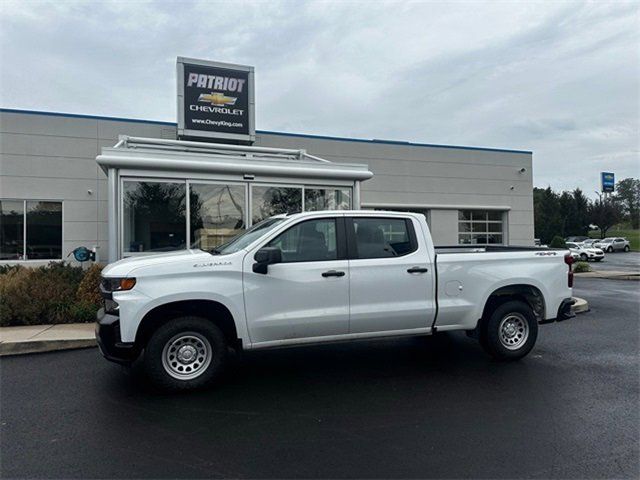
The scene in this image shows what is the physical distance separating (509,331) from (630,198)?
139525 mm

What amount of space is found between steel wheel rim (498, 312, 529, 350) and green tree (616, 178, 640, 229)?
110899 millimetres

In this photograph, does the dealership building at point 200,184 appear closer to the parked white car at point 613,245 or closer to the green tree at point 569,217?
the parked white car at point 613,245

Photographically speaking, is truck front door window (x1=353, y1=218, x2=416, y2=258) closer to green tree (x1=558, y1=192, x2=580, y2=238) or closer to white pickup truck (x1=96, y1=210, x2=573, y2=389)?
white pickup truck (x1=96, y1=210, x2=573, y2=389)

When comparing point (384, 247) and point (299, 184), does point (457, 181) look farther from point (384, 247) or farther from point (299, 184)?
point (384, 247)

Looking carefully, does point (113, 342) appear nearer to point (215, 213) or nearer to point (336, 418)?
point (336, 418)

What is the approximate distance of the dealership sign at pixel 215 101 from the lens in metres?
13.8

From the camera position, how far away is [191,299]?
5.00 metres

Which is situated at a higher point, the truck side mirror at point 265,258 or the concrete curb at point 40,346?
the truck side mirror at point 265,258

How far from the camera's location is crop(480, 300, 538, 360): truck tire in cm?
623

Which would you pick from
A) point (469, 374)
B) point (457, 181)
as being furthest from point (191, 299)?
point (457, 181)

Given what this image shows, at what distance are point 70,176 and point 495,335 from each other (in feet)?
42.3

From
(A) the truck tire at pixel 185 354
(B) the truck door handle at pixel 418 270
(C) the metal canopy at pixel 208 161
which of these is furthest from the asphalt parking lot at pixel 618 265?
(A) the truck tire at pixel 185 354

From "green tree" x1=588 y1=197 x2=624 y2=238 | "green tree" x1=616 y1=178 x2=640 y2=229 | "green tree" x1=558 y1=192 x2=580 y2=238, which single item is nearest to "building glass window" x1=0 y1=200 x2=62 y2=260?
"green tree" x1=558 y1=192 x2=580 y2=238

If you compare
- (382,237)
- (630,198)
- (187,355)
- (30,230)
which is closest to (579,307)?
(382,237)
